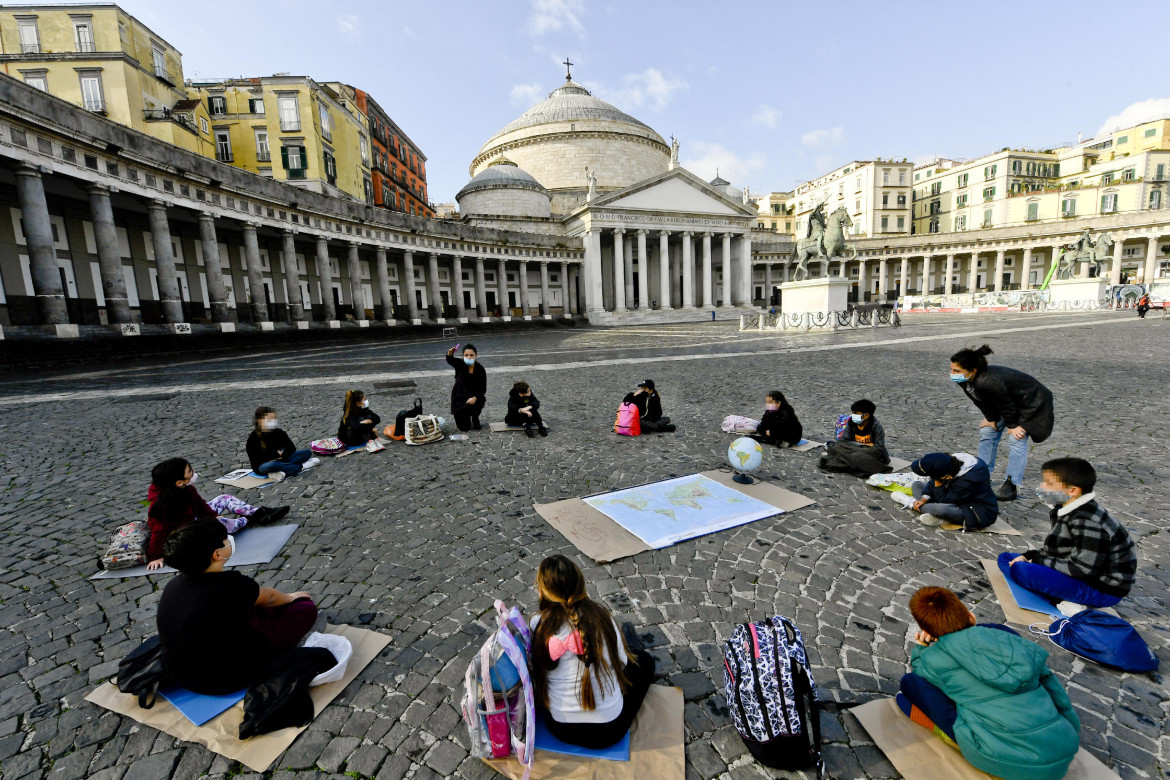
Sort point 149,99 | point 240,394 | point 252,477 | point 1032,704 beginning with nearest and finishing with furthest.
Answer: point 1032,704
point 252,477
point 240,394
point 149,99

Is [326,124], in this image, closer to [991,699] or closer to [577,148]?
[577,148]

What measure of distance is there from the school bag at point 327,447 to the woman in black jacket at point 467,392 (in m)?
1.73

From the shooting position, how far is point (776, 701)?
85.2 inches

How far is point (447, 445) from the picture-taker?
7285mm

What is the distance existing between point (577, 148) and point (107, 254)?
4578 centimetres

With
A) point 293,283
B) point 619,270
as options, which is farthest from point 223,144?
point 619,270

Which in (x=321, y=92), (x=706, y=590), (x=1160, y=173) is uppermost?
(x=321, y=92)

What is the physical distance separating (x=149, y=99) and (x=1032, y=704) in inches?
1619

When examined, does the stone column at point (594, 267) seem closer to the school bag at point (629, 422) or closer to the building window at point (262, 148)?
the building window at point (262, 148)

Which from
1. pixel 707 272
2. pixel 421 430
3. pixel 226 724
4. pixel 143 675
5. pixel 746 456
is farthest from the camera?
pixel 707 272

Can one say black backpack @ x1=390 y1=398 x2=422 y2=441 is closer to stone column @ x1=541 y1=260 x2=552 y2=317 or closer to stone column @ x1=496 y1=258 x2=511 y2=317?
stone column @ x1=496 y1=258 x2=511 y2=317

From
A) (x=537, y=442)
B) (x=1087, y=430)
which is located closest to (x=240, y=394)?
(x=537, y=442)

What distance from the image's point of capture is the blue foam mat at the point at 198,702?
2.49m

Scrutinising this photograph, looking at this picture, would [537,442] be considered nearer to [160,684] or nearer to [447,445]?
[447,445]
